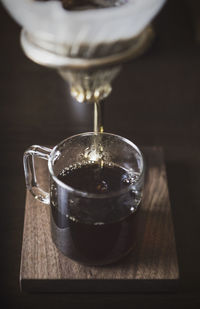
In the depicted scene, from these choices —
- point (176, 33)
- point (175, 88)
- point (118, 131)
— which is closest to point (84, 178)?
point (118, 131)

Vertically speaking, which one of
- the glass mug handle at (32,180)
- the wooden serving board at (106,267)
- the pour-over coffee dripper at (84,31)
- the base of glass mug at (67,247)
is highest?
the pour-over coffee dripper at (84,31)

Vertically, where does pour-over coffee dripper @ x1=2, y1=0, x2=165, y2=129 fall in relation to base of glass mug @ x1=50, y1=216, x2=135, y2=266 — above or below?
above

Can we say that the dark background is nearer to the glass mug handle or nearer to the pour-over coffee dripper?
the glass mug handle

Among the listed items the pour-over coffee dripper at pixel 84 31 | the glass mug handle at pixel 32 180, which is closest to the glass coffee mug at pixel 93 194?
the glass mug handle at pixel 32 180

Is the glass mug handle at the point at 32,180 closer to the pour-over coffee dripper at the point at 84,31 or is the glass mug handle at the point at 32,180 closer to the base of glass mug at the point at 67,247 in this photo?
the base of glass mug at the point at 67,247

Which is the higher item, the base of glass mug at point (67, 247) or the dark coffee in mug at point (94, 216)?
the dark coffee in mug at point (94, 216)

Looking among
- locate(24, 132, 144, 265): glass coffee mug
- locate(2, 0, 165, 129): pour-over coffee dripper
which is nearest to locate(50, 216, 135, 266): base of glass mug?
locate(24, 132, 144, 265): glass coffee mug
